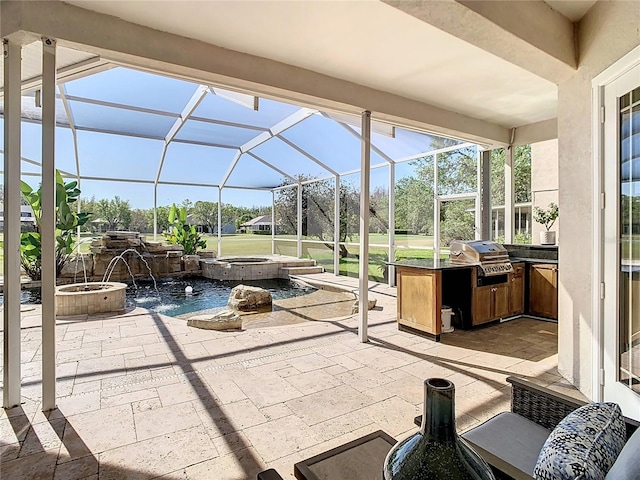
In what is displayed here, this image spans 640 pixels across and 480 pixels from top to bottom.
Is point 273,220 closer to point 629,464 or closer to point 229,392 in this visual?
point 229,392

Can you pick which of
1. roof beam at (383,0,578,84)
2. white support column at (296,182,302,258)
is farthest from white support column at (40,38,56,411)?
white support column at (296,182,302,258)

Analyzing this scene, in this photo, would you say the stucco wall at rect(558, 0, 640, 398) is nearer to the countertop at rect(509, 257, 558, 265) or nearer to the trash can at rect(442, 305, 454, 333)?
the trash can at rect(442, 305, 454, 333)

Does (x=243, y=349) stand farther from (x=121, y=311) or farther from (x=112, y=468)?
(x=121, y=311)

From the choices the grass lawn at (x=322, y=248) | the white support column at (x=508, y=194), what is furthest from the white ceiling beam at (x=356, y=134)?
the white support column at (x=508, y=194)

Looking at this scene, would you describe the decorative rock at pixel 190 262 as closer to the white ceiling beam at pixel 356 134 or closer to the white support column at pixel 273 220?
the white support column at pixel 273 220

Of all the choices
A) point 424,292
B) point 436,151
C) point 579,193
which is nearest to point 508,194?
point 436,151

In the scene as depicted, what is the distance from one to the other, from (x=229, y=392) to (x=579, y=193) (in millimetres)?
3564

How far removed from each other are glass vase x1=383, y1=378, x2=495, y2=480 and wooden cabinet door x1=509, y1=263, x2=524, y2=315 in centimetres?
533

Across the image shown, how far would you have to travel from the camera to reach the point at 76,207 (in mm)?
10922

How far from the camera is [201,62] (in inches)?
136

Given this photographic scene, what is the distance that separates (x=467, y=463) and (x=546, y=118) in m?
6.78

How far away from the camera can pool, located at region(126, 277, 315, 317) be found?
24.0 feet

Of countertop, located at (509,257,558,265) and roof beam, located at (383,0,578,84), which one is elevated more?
roof beam, located at (383,0,578,84)

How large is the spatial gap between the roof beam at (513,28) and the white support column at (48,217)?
2566mm
